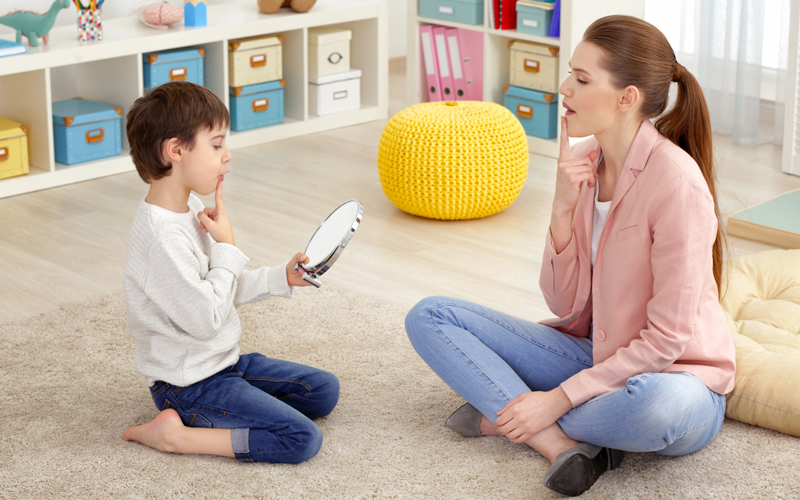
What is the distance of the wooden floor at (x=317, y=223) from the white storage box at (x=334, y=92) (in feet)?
1.08

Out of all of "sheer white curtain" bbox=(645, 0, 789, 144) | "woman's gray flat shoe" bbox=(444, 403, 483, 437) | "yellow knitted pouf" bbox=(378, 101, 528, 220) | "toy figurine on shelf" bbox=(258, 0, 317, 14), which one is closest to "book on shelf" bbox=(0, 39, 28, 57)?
"toy figurine on shelf" bbox=(258, 0, 317, 14)

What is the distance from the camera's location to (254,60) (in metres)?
3.78

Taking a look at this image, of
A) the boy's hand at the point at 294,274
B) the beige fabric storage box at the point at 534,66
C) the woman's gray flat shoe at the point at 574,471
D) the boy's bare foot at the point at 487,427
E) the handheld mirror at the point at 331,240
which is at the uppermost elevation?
the beige fabric storage box at the point at 534,66

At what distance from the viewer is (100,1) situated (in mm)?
3275

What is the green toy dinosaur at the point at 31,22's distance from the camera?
317 centimetres

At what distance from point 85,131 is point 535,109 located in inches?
67.3

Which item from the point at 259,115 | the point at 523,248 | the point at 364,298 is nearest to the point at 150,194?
the point at 364,298

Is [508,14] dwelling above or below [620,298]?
above

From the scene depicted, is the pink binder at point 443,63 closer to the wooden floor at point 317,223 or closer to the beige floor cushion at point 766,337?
the wooden floor at point 317,223

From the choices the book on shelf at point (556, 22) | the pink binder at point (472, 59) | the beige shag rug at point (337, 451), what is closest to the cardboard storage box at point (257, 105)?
the pink binder at point (472, 59)

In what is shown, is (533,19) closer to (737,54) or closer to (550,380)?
(737,54)

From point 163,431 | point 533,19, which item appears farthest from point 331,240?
point 533,19

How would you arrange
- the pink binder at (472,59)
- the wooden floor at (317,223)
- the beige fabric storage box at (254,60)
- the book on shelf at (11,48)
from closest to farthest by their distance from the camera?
the wooden floor at (317,223)
the book on shelf at (11,48)
the beige fabric storage box at (254,60)
the pink binder at (472,59)

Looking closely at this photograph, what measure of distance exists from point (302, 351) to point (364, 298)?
1.07 feet
